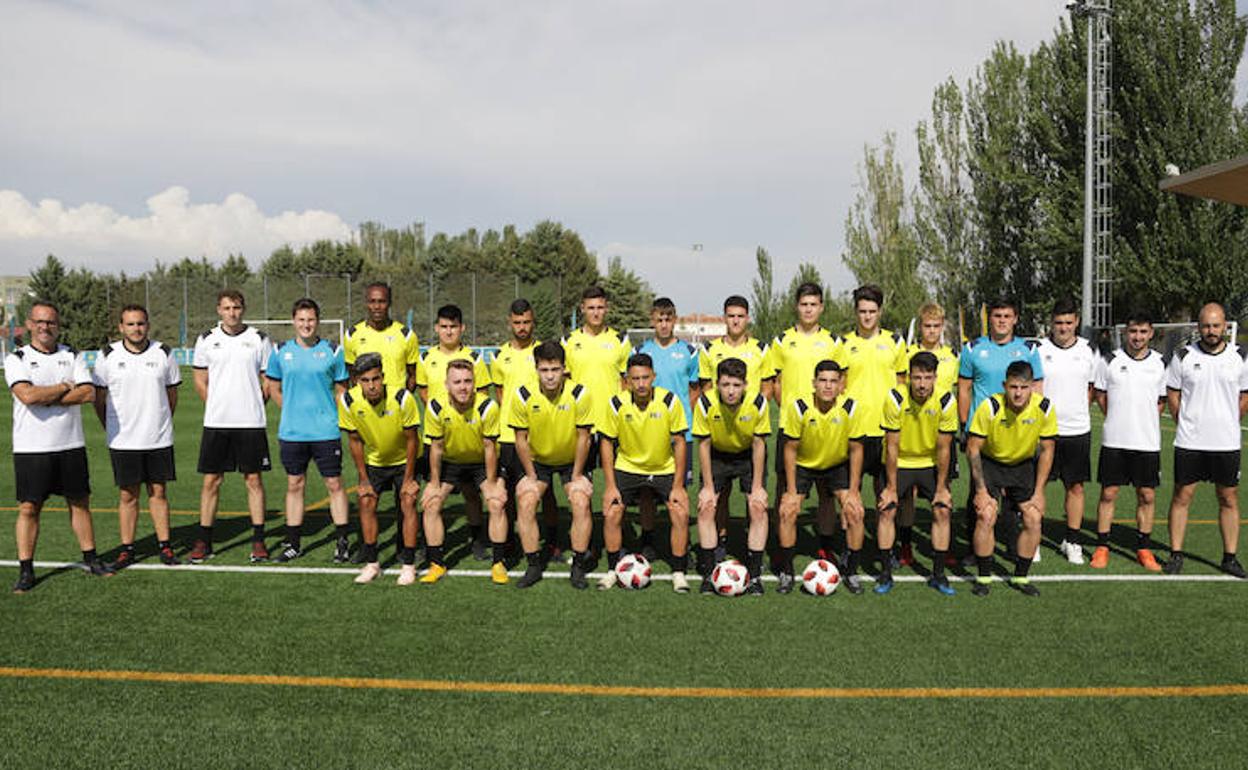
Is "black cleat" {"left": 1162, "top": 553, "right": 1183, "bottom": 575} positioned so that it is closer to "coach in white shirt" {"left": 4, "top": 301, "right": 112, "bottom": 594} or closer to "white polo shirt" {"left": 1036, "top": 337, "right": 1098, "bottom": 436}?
"white polo shirt" {"left": 1036, "top": 337, "right": 1098, "bottom": 436}

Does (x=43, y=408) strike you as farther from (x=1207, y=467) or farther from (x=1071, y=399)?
(x=1207, y=467)

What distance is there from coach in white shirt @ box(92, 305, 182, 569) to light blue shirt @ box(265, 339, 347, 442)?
2.88 ft

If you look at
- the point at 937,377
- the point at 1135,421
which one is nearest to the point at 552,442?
the point at 937,377

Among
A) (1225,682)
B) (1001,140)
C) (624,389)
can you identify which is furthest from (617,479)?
(1001,140)

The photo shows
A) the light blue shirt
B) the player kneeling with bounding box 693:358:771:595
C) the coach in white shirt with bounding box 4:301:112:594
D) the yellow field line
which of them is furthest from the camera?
the light blue shirt

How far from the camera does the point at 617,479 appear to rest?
5980 mm

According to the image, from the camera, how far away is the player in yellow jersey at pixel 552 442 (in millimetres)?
5820

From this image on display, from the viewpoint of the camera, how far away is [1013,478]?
229 inches

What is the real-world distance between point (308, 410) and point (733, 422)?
332cm

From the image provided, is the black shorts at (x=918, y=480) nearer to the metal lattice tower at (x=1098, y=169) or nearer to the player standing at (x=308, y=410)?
the player standing at (x=308, y=410)

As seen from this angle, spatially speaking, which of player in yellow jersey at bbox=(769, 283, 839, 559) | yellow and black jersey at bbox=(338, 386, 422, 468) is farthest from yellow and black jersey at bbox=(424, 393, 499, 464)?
player in yellow jersey at bbox=(769, 283, 839, 559)

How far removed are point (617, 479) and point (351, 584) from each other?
2.06 meters

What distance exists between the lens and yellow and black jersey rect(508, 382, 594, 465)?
5.91m

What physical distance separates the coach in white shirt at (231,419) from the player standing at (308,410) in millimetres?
221
